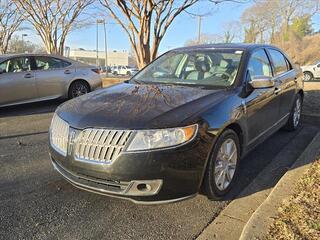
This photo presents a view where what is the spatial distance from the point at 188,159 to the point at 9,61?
6.23 m

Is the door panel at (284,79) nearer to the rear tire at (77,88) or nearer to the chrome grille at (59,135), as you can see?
the chrome grille at (59,135)

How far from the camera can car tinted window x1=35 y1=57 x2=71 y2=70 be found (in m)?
8.13

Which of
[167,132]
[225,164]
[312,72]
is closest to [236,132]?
[225,164]

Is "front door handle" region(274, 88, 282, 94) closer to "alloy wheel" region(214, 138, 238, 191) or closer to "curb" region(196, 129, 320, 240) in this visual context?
"curb" region(196, 129, 320, 240)

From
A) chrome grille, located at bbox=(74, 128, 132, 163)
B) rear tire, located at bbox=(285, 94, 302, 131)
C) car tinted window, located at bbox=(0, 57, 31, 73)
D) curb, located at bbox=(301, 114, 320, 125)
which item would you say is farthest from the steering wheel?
car tinted window, located at bbox=(0, 57, 31, 73)

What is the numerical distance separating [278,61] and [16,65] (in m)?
5.71

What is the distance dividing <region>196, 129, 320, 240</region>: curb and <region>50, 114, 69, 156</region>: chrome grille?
143 cm

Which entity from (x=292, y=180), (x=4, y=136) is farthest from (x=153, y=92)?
(x=4, y=136)

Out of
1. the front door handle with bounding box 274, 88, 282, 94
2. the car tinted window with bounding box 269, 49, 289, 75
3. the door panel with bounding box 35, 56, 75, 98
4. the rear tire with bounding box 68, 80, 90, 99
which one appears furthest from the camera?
the rear tire with bounding box 68, 80, 90, 99

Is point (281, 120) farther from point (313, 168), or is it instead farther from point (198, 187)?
point (198, 187)

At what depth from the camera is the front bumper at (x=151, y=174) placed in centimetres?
274

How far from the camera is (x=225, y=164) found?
11.1 ft

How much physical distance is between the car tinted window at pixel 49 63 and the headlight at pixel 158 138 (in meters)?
6.15

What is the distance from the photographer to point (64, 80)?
27.8ft
